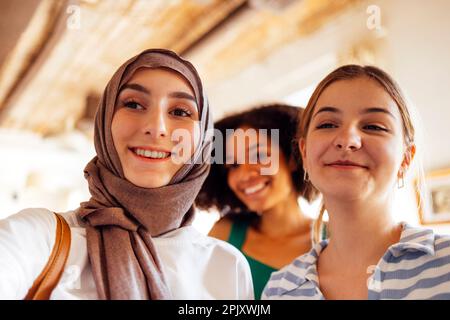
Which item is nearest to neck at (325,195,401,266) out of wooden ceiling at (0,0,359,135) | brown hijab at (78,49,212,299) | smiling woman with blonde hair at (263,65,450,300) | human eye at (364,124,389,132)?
smiling woman with blonde hair at (263,65,450,300)

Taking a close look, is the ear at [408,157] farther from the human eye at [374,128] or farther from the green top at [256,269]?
the green top at [256,269]

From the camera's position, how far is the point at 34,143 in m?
1.09

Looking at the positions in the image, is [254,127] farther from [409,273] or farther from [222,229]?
[409,273]

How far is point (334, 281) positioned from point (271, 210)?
311 millimetres

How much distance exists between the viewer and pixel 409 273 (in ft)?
1.92

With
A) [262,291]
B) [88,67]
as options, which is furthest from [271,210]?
[88,67]

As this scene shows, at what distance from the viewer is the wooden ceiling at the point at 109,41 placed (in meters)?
1.08

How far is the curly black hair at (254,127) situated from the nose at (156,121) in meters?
0.34

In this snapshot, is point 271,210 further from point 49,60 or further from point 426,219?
point 49,60

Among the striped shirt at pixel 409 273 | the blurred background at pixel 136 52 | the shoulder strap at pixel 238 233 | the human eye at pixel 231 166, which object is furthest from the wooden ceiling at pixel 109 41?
the striped shirt at pixel 409 273

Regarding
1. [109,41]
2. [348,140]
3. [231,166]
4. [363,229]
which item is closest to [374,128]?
[348,140]

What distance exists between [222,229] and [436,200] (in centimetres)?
53

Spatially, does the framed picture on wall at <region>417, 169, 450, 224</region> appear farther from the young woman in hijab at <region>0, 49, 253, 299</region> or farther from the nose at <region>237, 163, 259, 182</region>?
the young woman in hijab at <region>0, 49, 253, 299</region>

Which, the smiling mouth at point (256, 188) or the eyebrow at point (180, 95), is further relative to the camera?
the smiling mouth at point (256, 188)
